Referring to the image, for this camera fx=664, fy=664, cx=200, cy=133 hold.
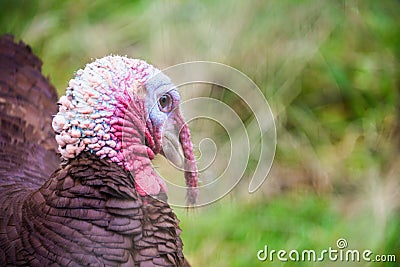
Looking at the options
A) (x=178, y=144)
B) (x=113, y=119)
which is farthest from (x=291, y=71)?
(x=113, y=119)

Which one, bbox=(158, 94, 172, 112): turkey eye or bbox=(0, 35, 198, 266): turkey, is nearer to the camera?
bbox=(0, 35, 198, 266): turkey

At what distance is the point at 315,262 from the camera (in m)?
1.87

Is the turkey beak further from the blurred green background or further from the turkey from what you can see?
the blurred green background

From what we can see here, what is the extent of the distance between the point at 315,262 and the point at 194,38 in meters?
0.82

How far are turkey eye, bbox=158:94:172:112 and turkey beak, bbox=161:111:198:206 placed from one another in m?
0.02

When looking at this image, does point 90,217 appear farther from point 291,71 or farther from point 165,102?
point 291,71

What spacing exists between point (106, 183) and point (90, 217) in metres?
0.07

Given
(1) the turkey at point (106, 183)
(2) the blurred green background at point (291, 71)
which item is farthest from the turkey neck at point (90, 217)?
(2) the blurred green background at point (291, 71)

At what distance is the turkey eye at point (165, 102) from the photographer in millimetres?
1364

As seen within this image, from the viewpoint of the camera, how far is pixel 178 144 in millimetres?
1389

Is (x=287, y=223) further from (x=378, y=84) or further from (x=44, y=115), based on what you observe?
(x=44, y=115)

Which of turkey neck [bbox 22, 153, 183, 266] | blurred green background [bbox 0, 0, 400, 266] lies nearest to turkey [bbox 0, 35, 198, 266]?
turkey neck [bbox 22, 153, 183, 266]

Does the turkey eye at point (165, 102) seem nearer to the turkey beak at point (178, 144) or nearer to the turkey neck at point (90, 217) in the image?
the turkey beak at point (178, 144)

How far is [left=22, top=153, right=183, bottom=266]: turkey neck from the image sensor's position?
1.24 m
